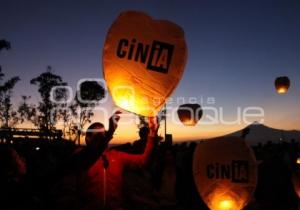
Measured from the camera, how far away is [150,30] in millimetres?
3471

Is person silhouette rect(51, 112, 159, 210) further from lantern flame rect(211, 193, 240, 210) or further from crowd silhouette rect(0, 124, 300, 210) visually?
lantern flame rect(211, 193, 240, 210)

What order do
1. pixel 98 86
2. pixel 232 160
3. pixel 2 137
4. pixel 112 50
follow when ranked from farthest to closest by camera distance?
pixel 98 86
pixel 2 137
pixel 232 160
pixel 112 50

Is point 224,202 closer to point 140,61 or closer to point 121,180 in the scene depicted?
point 121,180

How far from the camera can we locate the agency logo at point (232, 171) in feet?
18.3

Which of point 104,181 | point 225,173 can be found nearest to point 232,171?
point 225,173

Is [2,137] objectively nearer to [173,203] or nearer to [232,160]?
[173,203]

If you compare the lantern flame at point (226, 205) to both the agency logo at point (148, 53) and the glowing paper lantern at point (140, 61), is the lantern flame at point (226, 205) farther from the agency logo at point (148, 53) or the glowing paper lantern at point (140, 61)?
the agency logo at point (148, 53)

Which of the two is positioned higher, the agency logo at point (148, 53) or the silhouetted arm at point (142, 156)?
the agency logo at point (148, 53)

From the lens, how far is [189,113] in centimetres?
1088

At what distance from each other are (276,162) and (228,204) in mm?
3308

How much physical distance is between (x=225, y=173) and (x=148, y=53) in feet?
9.28

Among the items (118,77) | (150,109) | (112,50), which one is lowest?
(150,109)

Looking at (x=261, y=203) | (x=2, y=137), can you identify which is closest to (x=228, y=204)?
(x=261, y=203)

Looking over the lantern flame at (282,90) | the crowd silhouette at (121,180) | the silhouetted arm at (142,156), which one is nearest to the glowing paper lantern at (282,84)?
the lantern flame at (282,90)
